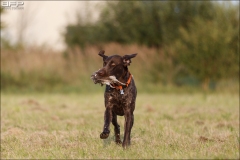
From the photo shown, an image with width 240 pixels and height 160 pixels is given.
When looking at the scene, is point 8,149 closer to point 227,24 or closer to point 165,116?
point 165,116

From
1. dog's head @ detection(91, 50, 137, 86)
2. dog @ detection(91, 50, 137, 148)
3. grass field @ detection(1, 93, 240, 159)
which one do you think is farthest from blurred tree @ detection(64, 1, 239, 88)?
dog's head @ detection(91, 50, 137, 86)

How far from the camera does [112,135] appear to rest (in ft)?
29.2

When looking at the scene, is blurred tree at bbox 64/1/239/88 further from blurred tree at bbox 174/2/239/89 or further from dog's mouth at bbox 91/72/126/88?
dog's mouth at bbox 91/72/126/88

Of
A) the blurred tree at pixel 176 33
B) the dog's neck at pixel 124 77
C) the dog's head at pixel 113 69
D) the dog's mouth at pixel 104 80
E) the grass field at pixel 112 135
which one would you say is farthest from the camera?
the blurred tree at pixel 176 33

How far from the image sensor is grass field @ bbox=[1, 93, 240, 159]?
6.51 metres

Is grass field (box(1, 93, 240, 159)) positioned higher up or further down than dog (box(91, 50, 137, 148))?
further down

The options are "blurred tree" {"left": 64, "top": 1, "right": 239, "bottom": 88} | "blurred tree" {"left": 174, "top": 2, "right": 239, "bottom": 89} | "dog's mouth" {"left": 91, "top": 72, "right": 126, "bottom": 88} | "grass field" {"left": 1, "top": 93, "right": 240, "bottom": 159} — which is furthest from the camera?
"blurred tree" {"left": 64, "top": 1, "right": 239, "bottom": 88}

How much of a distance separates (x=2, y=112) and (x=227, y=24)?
46.3 feet

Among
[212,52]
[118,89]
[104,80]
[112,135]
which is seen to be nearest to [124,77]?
[118,89]

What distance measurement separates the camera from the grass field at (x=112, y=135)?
6508 mm

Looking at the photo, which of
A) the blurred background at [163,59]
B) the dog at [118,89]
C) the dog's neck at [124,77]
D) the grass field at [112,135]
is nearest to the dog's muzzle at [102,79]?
the dog at [118,89]

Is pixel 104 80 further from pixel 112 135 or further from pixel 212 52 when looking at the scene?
pixel 212 52

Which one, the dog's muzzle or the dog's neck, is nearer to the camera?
the dog's muzzle

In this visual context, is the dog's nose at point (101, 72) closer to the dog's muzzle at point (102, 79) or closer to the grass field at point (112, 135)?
the dog's muzzle at point (102, 79)
